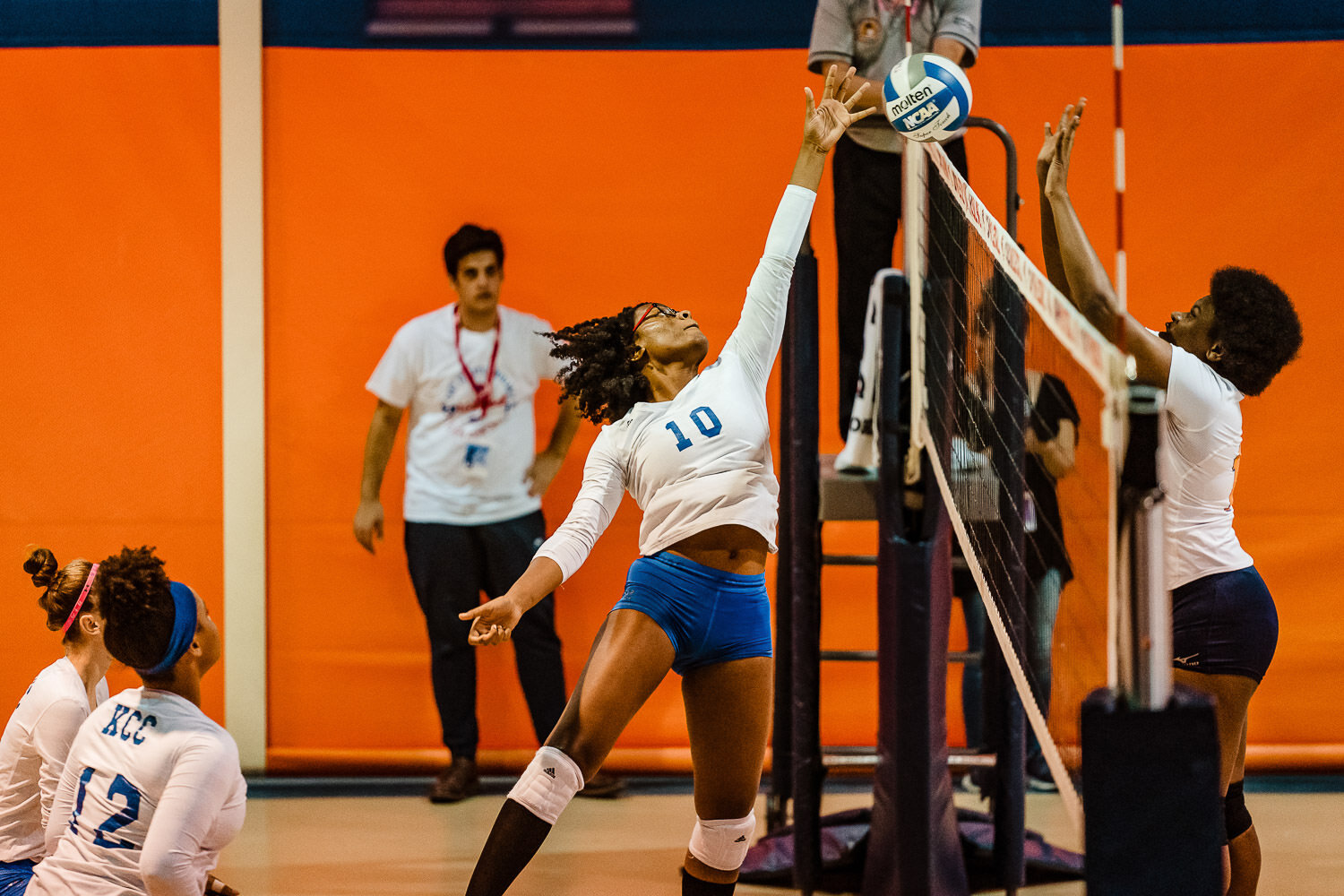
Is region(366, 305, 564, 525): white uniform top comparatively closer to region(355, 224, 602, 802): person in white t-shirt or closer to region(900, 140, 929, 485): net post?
region(355, 224, 602, 802): person in white t-shirt

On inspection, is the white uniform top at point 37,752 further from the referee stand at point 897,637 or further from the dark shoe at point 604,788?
the dark shoe at point 604,788

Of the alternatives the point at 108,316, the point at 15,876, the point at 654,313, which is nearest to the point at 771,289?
the point at 654,313

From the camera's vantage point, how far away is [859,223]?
4.08 metres

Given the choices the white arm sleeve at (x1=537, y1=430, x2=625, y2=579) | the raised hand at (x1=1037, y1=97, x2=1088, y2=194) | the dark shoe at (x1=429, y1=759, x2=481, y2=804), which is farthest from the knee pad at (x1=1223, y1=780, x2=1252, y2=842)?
the dark shoe at (x1=429, y1=759, x2=481, y2=804)

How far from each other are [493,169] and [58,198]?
1774 mm

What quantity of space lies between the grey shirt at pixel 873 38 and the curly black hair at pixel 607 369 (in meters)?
1.13

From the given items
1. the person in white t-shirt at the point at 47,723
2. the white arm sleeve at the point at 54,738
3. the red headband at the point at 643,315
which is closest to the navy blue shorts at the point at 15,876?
the person in white t-shirt at the point at 47,723

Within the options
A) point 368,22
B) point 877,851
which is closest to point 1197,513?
point 877,851

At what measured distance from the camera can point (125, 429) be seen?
5301mm

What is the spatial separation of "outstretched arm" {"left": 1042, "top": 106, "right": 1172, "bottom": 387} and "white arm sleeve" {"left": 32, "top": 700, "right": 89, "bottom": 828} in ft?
7.55

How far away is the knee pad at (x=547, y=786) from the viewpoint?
2.87 metres

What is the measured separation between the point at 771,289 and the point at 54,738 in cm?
193

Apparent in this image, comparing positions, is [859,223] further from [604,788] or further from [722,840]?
[604,788]

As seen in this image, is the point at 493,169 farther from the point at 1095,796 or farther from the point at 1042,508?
the point at 1095,796
